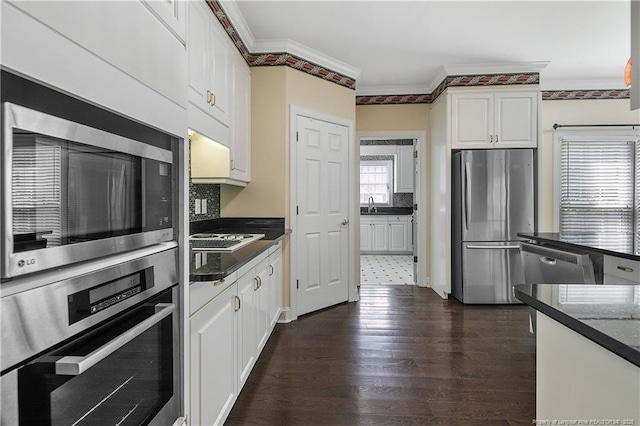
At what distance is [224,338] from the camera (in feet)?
5.85

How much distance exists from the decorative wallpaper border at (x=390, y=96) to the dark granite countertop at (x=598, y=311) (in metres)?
2.56

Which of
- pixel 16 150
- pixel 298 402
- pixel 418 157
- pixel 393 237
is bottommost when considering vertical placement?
pixel 298 402

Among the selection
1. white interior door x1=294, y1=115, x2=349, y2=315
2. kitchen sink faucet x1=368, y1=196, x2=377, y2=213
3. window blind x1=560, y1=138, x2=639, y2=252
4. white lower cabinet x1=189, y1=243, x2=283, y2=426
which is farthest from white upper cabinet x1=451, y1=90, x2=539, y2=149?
kitchen sink faucet x1=368, y1=196, x2=377, y2=213

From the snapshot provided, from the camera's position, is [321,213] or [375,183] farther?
[375,183]

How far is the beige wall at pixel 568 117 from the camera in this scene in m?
5.12

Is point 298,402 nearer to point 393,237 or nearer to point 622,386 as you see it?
point 622,386

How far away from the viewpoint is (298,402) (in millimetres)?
2211

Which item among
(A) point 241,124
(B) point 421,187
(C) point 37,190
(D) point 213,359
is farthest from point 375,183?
(C) point 37,190

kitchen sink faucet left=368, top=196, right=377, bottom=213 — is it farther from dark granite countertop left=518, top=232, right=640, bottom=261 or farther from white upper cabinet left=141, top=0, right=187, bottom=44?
white upper cabinet left=141, top=0, right=187, bottom=44

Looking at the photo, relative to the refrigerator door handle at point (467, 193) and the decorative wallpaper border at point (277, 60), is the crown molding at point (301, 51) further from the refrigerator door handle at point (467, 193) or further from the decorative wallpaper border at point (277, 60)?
the refrigerator door handle at point (467, 193)

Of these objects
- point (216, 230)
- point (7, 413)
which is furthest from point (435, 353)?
point (7, 413)

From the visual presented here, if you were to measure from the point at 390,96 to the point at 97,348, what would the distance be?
495 centimetres

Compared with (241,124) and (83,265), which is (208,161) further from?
(83,265)

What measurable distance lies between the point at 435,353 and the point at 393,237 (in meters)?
5.42
